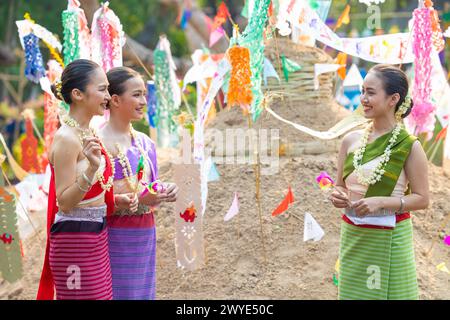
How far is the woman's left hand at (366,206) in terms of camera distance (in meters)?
2.51

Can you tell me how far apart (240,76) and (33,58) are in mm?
1404

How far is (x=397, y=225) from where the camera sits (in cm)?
259

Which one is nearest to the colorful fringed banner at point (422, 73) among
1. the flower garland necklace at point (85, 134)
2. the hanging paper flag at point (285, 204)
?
the hanging paper flag at point (285, 204)

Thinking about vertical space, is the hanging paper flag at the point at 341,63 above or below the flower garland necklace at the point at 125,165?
above

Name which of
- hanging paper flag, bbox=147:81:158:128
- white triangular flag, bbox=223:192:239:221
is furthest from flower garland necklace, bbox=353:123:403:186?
hanging paper flag, bbox=147:81:158:128

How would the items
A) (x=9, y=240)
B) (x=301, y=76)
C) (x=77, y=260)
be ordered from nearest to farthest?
(x=77, y=260) → (x=9, y=240) → (x=301, y=76)

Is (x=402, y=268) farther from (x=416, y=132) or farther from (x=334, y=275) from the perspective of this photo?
(x=416, y=132)

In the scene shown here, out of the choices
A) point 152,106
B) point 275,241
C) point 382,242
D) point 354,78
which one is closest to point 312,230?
point 275,241

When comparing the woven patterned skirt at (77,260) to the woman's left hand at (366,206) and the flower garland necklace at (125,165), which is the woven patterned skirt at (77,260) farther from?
the woman's left hand at (366,206)

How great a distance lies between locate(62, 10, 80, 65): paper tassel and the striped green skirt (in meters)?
2.01

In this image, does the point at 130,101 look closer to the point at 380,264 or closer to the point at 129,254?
the point at 129,254

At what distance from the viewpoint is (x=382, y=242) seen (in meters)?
2.56

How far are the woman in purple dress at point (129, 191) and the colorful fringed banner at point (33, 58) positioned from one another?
146 cm

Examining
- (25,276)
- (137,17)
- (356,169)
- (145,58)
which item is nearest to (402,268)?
(356,169)
